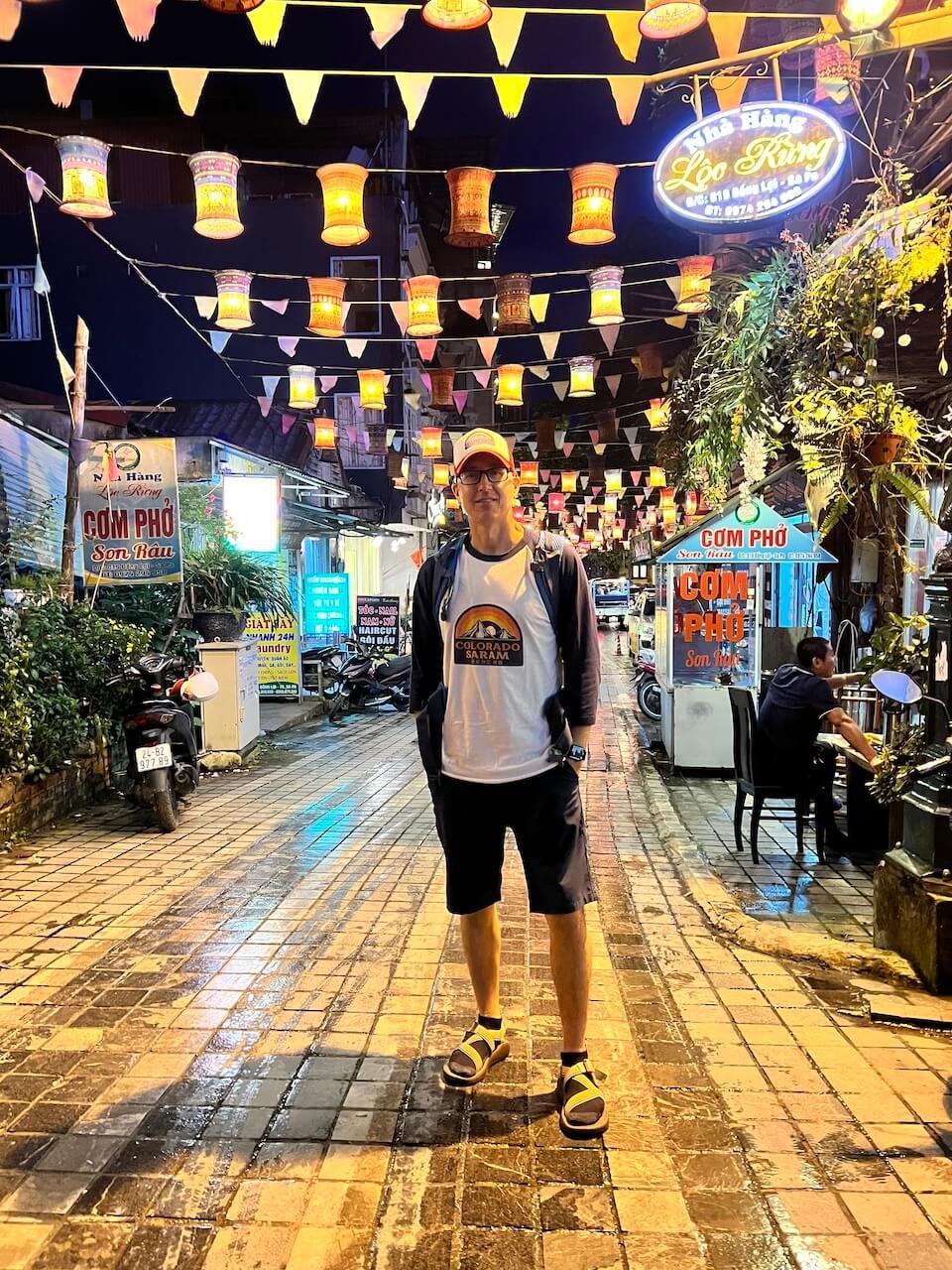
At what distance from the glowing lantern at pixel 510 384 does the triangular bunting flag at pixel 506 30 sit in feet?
29.7

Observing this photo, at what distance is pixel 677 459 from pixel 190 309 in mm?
14465

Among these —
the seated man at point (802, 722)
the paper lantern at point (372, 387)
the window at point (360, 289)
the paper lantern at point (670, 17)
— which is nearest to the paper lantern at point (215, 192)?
the paper lantern at point (670, 17)

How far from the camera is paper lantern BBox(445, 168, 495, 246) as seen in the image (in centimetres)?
842

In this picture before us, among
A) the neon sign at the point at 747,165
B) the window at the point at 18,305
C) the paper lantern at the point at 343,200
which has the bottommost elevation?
the neon sign at the point at 747,165

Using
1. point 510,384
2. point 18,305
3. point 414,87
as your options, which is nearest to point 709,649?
point 414,87

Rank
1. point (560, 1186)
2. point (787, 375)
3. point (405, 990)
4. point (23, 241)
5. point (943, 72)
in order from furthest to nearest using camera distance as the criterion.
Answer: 1. point (23, 241)
2. point (787, 375)
3. point (943, 72)
4. point (405, 990)
5. point (560, 1186)

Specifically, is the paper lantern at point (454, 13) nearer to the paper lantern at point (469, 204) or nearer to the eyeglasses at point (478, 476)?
the paper lantern at point (469, 204)

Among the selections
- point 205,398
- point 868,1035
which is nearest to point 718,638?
point 868,1035

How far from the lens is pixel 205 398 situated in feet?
66.6

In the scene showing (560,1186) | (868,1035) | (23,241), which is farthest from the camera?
(23,241)

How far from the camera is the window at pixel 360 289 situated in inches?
919

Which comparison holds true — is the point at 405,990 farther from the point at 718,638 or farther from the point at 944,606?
the point at 718,638

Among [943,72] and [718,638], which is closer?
[943,72]

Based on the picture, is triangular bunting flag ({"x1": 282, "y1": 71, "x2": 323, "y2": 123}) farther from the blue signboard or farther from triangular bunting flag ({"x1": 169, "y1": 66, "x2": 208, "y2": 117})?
the blue signboard
